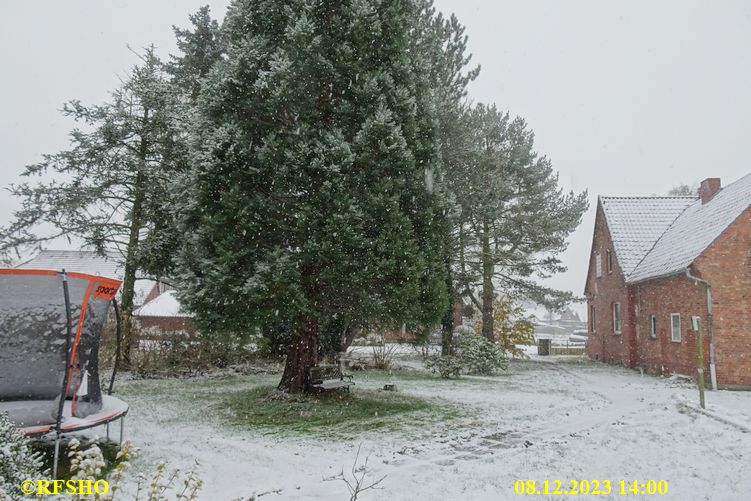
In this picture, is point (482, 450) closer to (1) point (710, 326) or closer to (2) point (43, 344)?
(2) point (43, 344)

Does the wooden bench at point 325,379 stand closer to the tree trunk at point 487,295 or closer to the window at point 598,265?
the tree trunk at point 487,295

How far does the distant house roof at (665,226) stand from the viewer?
19.2 m

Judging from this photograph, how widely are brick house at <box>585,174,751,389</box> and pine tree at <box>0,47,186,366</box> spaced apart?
1790 centimetres

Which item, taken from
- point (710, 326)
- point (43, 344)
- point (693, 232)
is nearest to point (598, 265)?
point (693, 232)

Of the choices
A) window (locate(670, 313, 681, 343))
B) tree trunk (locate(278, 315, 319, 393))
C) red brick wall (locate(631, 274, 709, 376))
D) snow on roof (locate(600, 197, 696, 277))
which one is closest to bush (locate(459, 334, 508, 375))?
red brick wall (locate(631, 274, 709, 376))

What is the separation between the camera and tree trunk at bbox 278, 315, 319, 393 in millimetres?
12906

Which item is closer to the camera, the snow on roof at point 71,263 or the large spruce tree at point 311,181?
the large spruce tree at point 311,181

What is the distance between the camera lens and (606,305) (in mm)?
28875

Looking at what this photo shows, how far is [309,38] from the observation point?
12.0m

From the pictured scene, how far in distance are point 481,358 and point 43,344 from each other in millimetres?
17902

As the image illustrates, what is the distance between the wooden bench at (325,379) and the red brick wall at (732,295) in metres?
12.6

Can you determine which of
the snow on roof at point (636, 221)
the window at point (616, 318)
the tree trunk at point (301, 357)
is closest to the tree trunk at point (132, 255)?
the tree trunk at point (301, 357)

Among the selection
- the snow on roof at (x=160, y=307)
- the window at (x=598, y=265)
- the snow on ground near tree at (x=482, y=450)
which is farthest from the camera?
the snow on roof at (x=160, y=307)

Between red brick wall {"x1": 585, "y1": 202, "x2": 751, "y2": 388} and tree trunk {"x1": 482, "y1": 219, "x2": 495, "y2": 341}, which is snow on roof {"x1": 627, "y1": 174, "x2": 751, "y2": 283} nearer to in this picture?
red brick wall {"x1": 585, "y1": 202, "x2": 751, "y2": 388}
